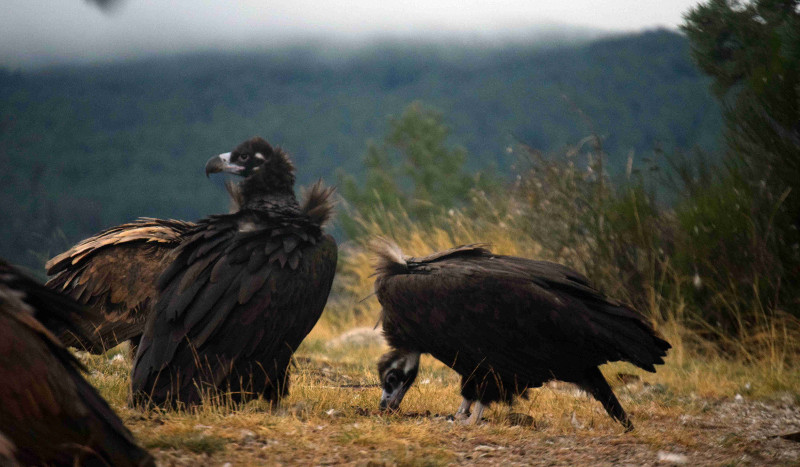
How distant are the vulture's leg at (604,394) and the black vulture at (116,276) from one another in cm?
291

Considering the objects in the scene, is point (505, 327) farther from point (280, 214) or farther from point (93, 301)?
point (93, 301)

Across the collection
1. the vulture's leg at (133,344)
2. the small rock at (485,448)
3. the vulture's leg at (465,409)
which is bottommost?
the vulture's leg at (465,409)

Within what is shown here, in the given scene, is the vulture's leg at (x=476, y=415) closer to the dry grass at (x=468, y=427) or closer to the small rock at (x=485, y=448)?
the dry grass at (x=468, y=427)

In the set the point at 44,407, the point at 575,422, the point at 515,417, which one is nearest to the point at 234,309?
the point at 44,407

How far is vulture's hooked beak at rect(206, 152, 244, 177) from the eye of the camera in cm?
476

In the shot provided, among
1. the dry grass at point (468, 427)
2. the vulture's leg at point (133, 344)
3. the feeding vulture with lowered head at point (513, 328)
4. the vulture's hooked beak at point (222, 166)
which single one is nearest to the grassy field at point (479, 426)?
the dry grass at point (468, 427)

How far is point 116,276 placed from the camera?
17.3 feet

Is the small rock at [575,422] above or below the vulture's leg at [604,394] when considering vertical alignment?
below

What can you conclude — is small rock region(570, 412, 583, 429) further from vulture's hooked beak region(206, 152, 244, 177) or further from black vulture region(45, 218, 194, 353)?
black vulture region(45, 218, 194, 353)

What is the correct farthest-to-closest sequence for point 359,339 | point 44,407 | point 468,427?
point 359,339, point 468,427, point 44,407

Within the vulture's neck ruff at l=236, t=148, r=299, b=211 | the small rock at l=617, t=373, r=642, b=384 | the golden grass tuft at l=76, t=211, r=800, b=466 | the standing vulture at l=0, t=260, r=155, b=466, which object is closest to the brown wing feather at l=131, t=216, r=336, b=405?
the golden grass tuft at l=76, t=211, r=800, b=466

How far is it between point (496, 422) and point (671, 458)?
3.50 feet

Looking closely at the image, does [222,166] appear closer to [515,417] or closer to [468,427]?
[468,427]

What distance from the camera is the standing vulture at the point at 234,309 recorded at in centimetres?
386
